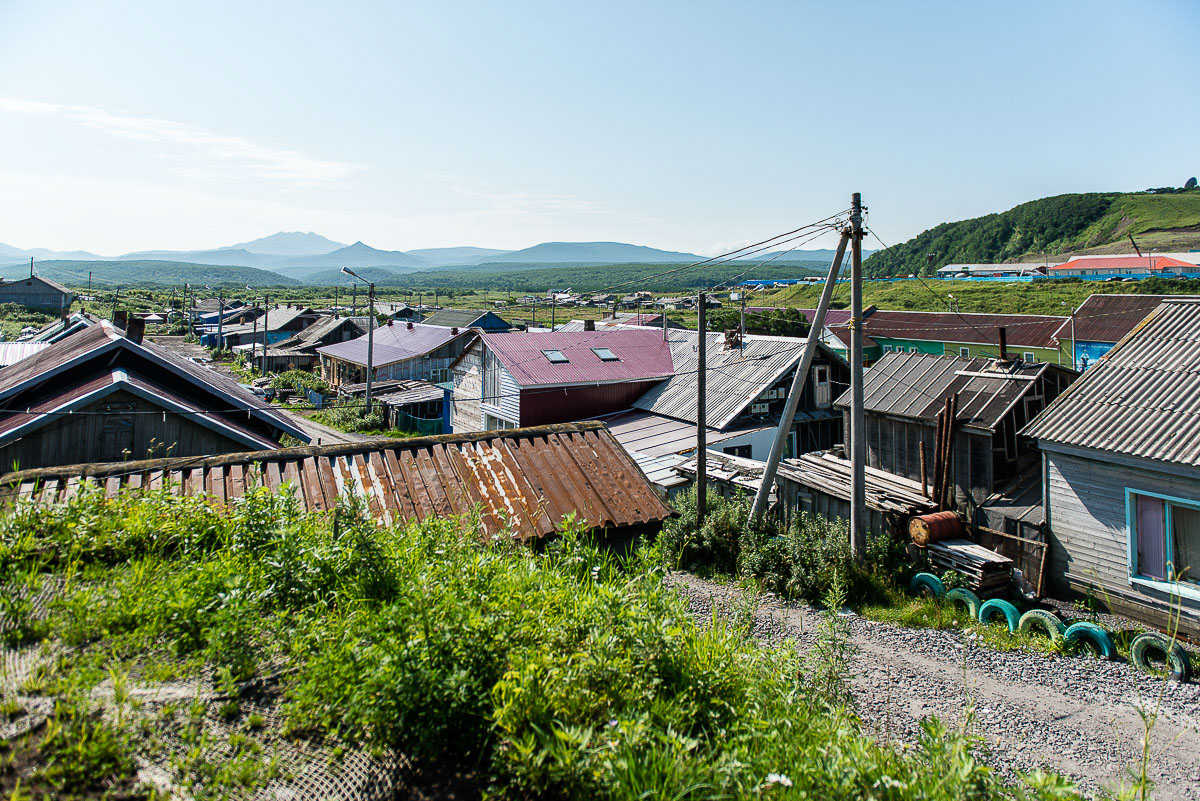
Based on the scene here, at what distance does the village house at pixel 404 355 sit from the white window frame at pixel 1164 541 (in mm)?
35601

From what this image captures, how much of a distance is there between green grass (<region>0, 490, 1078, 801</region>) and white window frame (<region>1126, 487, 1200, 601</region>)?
402 inches

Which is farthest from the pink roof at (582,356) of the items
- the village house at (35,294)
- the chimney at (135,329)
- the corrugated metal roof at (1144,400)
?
the village house at (35,294)

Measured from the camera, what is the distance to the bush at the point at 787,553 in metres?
13.4

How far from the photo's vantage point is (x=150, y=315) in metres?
91.5

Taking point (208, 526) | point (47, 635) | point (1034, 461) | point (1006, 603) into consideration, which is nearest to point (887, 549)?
point (1006, 603)

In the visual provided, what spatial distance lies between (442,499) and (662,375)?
70.7 ft

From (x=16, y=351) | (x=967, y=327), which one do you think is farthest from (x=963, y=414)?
(x=967, y=327)

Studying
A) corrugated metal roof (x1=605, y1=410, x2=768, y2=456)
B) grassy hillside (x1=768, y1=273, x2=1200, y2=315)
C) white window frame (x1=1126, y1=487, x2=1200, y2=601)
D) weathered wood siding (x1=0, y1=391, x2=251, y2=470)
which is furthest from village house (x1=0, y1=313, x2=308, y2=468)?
grassy hillside (x1=768, y1=273, x2=1200, y2=315)

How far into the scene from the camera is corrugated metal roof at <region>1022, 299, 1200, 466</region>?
11.2 m

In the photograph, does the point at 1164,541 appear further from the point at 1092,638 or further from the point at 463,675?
the point at 463,675

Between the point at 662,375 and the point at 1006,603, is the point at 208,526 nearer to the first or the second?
the point at 1006,603

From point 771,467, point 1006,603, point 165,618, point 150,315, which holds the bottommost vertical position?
point 1006,603

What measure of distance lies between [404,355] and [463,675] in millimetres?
43156

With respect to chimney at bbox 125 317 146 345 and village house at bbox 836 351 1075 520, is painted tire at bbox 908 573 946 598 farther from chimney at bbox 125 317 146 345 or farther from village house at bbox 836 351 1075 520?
chimney at bbox 125 317 146 345
